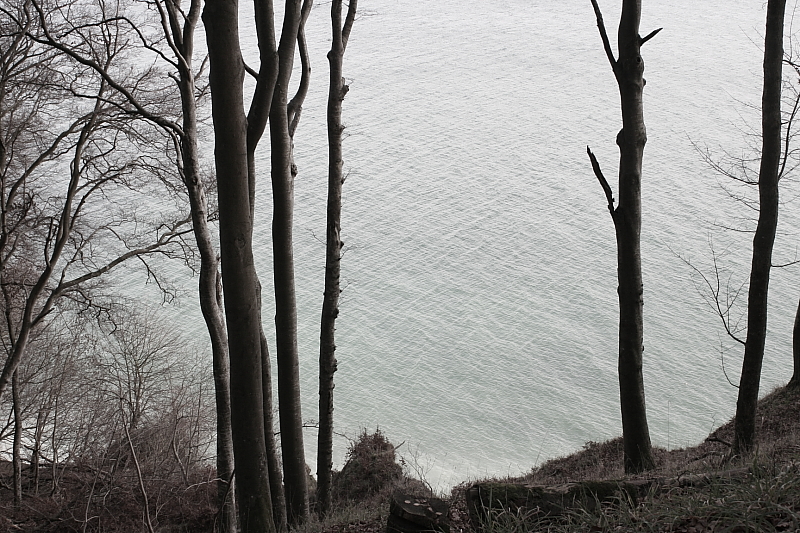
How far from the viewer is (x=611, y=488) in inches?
155

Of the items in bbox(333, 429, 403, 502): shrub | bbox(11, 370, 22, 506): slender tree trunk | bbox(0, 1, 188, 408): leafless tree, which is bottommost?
bbox(333, 429, 403, 502): shrub

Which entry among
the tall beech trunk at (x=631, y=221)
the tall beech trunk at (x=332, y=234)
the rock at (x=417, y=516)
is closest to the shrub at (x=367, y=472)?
the tall beech trunk at (x=332, y=234)

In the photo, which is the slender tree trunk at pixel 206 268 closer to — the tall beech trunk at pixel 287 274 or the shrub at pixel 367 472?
the tall beech trunk at pixel 287 274

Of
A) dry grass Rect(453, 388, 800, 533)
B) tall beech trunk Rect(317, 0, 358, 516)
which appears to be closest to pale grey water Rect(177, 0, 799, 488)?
tall beech trunk Rect(317, 0, 358, 516)

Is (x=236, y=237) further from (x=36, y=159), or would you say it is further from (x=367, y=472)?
(x=36, y=159)

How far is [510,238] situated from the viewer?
26.5 m

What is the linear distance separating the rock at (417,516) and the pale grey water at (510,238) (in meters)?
9.23

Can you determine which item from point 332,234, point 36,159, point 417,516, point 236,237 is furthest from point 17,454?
point 417,516

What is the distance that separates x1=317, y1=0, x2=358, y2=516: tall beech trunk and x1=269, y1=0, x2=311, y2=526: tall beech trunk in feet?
2.30

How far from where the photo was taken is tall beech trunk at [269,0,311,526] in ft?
24.0

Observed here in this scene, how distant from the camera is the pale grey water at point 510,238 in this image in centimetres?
1986

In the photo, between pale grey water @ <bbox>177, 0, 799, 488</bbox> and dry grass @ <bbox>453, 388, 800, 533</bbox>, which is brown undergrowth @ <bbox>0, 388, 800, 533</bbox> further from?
pale grey water @ <bbox>177, 0, 799, 488</bbox>

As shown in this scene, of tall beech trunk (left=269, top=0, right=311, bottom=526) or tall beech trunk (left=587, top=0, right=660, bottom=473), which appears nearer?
tall beech trunk (left=587, top=0, right=660, bottom=473)

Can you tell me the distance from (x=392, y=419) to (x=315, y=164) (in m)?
12.9
